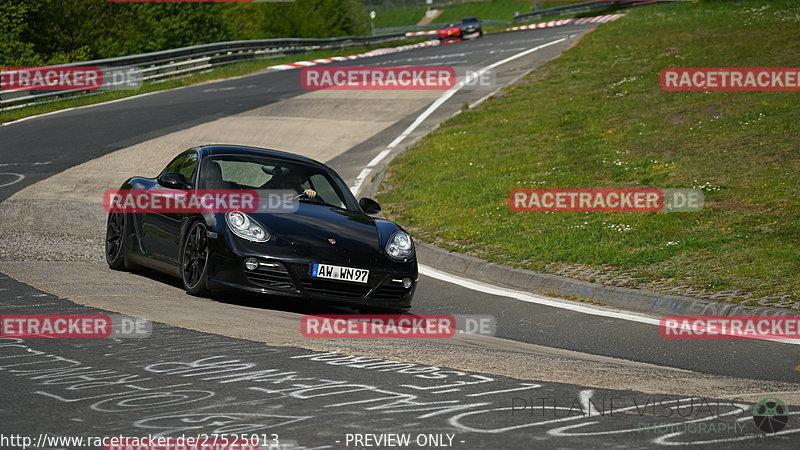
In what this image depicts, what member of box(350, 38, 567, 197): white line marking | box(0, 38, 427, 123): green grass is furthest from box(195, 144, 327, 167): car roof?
box(0, 38, 427, 123): green grass

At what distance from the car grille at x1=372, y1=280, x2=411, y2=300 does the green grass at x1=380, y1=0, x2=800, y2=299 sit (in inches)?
98.5

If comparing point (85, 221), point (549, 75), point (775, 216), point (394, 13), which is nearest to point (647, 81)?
point (549, 75)

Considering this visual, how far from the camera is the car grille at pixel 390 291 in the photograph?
9.13 meters

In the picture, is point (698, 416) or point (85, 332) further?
point (85, 332)

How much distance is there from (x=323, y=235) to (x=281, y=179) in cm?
143

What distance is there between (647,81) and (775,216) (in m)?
12.6

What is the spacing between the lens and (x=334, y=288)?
8930mm

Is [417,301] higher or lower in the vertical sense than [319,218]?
lower

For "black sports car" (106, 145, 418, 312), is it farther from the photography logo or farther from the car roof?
the photography logo

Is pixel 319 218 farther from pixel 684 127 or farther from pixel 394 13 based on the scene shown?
pixel 394 13

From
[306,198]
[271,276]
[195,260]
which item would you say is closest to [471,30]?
[306,198]

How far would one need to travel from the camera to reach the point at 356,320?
8.84m

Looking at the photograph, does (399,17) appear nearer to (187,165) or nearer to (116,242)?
(116,242)

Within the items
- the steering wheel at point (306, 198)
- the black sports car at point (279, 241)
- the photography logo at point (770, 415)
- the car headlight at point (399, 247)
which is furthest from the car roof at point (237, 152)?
the photography logo at point (770, 415)
